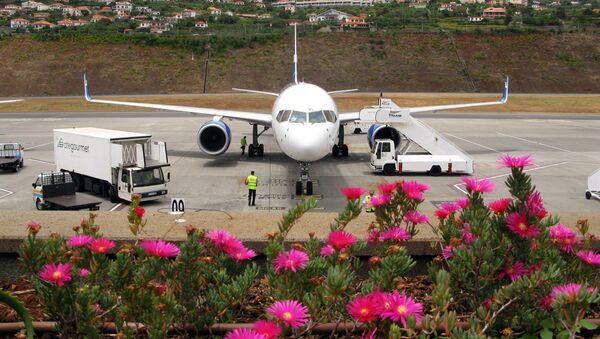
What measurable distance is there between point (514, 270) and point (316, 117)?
64.0 ft

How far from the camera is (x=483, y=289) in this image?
439 centimetres

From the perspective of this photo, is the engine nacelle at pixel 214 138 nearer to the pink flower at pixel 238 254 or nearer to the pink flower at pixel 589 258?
the pink flower at pixel 238 254

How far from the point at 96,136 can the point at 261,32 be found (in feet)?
354

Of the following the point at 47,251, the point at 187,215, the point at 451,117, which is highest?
the point at 47,251

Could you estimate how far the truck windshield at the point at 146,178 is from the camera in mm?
22359

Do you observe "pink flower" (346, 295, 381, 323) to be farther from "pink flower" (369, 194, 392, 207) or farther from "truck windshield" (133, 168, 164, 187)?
"truck windshield" (133, 168, 164, 187)

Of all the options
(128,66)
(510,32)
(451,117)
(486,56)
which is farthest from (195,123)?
(510,32)

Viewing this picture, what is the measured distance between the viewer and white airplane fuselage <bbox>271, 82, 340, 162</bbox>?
22.3 m

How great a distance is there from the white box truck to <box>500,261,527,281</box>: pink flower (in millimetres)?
18536

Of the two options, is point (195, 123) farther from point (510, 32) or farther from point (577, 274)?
point (510, 32)

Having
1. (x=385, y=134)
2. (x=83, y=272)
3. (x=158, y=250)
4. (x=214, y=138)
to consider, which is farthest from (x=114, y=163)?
(x=158, y=250)

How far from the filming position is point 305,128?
75.4 ft

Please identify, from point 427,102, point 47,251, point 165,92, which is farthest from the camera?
point 165,92

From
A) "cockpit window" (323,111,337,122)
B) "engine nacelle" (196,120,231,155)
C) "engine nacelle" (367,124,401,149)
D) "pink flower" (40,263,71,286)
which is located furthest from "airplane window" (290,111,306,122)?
"pink flower" (40,263,71,286)
